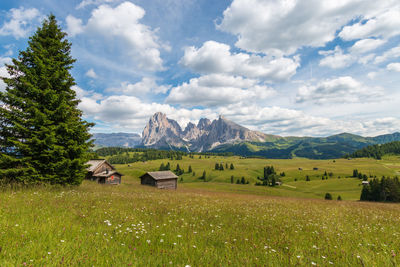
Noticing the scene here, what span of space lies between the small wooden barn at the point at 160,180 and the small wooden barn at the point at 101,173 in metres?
10.7

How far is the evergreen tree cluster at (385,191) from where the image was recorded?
68750 millimetres

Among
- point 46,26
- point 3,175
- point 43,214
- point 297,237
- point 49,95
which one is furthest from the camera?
point 46,26

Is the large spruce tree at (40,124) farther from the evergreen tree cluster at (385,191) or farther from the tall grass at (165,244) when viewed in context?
the evergreen tree cluster at (385,191)

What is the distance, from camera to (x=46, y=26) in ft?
54.1

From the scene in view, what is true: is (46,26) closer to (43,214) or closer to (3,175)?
(3,175)

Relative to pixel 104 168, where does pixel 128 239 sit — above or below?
above

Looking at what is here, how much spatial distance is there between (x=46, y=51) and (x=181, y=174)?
183m

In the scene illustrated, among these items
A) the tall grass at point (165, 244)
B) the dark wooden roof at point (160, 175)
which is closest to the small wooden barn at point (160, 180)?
the dark wooden roof at point (160, 175)

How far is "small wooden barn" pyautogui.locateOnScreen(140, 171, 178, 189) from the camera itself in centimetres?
6469

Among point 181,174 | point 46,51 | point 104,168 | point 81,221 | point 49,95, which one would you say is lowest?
point 181,174

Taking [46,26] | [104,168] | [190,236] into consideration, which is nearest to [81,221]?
[190,236]

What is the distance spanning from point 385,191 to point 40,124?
10451 cm

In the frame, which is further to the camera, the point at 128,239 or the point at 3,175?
the point at 3,175

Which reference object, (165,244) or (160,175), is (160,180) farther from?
(165,244)
